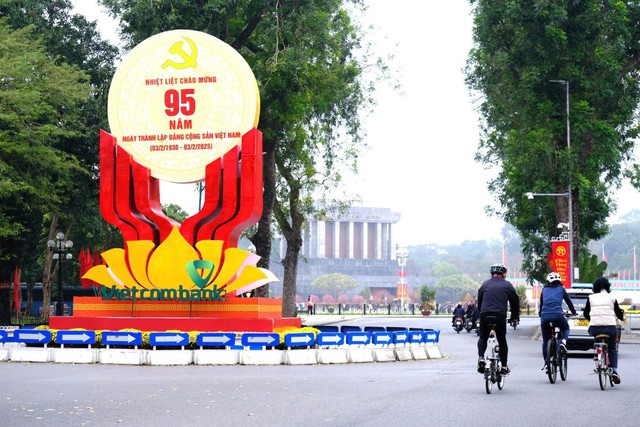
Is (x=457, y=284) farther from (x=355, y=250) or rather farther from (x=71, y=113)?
(x=71, y=113)

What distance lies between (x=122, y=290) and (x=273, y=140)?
20090 millimetres

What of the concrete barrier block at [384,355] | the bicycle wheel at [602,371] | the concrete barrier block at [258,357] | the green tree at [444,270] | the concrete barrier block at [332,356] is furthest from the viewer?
the green tree at [444,270]

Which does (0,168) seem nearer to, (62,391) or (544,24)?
(544,24)

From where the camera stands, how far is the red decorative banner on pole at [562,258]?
48.3 m

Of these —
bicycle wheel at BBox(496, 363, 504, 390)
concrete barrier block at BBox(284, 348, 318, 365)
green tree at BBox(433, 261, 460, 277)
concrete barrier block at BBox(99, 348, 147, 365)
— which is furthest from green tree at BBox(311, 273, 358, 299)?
bicycle wheel at BBox(496, 363, 504, 390)

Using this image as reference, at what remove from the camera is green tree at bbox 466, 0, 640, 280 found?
4794 centimetres

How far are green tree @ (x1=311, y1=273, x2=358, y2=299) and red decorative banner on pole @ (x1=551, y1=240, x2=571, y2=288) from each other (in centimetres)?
9543

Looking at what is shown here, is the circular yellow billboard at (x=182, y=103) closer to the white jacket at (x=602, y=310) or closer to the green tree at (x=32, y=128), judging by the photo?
the green tree at (x=32, y=128)

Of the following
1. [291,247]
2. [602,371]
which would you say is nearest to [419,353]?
[602,371]

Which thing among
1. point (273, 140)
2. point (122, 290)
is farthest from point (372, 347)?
point (273, 140)

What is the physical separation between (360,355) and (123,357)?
557cm

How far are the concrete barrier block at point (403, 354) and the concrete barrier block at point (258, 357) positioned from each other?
11.2ft

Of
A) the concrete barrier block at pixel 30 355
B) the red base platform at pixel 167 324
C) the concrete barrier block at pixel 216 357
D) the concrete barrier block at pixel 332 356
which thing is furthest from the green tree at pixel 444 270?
the concrete barrier block at pixel 30 355

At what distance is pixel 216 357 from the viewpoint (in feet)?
83.8
